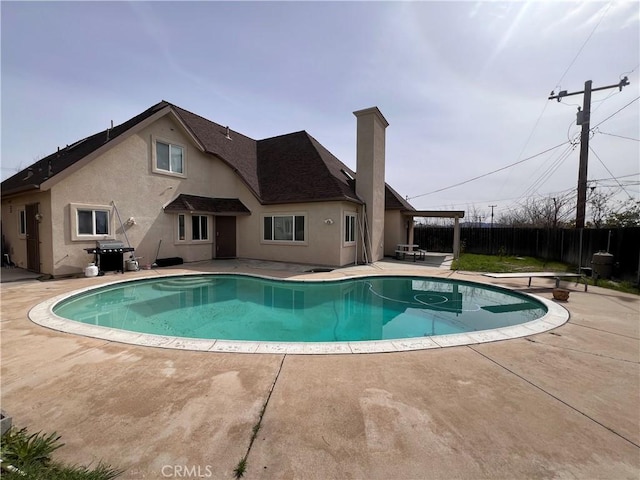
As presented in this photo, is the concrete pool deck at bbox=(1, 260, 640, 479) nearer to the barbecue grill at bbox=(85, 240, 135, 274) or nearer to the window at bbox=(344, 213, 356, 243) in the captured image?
the barbecue grill at bbox=(85, 240, 135, 274)

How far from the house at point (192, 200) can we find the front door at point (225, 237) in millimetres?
59

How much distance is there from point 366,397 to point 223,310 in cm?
607

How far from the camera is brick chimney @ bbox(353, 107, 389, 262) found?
15.4 m

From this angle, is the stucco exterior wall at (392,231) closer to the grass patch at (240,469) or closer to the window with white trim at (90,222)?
the window with white trim at (90,222)

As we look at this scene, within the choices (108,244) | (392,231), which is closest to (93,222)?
(108,244)

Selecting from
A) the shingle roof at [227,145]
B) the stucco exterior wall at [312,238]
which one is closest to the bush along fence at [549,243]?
the stucco exterior wall at [312,238]

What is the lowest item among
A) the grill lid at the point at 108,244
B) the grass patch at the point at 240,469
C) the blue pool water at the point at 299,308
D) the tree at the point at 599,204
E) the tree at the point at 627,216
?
the blue pool water at the point at 299,308

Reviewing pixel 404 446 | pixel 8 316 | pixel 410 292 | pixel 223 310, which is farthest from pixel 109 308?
pixel 410 292

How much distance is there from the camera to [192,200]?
1523cm

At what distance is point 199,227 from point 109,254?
4688 mm

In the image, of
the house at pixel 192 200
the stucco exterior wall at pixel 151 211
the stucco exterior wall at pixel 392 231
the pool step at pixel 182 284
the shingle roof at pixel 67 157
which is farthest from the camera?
the stucco exterior wall at pixel 392 231

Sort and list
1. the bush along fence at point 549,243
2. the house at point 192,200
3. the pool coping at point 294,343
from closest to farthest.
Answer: the pool coping at point 294,343 < the bush along fence at point 549,243 < the house at point 192,200

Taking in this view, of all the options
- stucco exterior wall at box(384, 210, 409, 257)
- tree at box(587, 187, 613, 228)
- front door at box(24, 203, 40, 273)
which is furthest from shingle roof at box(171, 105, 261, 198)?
tree at box(587, 187, 613, 228)

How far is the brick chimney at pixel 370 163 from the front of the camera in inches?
606
